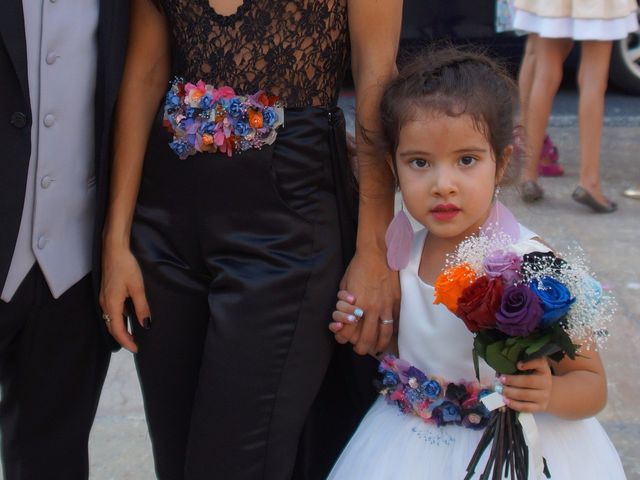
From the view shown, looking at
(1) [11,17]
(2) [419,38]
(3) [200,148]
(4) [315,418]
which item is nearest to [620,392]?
(4) [315,418]

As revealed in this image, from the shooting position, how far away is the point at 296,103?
2.14m

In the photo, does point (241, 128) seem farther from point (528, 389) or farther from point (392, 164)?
point (528, 389)

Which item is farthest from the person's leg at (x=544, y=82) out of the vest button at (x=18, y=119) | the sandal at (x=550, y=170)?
the vest button at (x=18, y=119)

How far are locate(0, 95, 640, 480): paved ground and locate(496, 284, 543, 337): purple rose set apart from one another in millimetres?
815

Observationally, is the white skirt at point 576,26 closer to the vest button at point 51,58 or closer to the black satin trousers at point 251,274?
the black satin trousers at point 251,274

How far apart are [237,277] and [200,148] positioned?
27cm

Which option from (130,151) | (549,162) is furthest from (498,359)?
(549,162)

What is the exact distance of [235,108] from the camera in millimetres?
2098

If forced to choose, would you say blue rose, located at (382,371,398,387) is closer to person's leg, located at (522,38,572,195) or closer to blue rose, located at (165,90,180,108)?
blue rose, located at (165,90,180,108)

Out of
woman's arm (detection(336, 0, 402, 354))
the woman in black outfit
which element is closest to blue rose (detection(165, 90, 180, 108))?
the woman in black outfit

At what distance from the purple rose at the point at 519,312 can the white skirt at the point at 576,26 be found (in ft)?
Answer: 11.1

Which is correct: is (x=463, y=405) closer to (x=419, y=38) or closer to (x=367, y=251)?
(x=367, y=251)

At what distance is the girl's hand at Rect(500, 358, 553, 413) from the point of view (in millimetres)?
1972

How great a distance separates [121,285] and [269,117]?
1.62 feet
